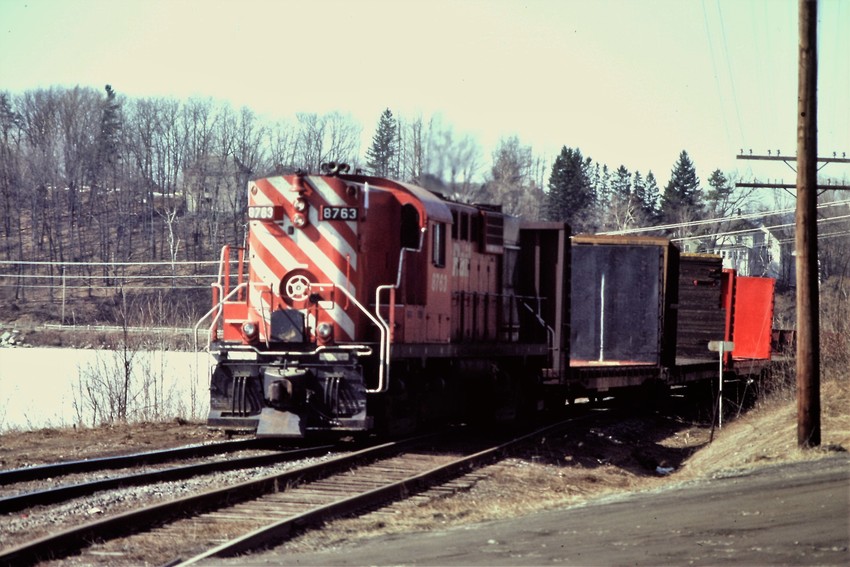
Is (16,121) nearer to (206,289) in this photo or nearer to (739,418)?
(206,289)

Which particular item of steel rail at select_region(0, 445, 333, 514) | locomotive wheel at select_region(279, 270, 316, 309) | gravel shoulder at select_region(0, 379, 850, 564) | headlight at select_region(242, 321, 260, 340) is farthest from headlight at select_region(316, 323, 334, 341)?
gravel shoulder at select_region(0, 379, 850, 564)

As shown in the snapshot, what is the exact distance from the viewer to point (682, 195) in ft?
293

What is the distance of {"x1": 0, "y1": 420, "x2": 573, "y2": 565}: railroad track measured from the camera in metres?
7.95

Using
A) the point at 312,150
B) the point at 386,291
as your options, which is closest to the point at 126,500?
the point at 386,291

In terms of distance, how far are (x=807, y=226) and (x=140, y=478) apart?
374 inches

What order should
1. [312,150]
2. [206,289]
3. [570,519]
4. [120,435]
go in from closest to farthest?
[570,519], [120,435], [312,150], [206,289]

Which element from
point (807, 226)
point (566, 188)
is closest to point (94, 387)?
point (807, 226)

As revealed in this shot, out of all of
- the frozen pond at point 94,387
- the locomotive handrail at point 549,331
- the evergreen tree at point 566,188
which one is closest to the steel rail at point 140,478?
the locomotive handrail at point 549,331

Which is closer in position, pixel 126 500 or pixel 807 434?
pixel 126 500

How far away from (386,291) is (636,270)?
8.99m

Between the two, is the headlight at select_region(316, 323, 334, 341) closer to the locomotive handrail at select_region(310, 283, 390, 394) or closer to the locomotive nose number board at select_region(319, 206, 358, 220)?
the locomotive handrail at select_region(310, 283, 390, 394)

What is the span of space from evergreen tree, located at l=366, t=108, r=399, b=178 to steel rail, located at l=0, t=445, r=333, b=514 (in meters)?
9.54

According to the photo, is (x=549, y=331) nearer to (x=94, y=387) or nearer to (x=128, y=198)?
(x=94, y=387)

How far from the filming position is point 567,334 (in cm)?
1927
